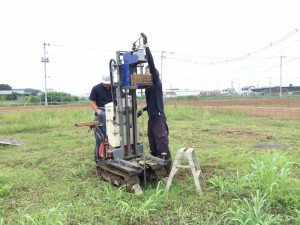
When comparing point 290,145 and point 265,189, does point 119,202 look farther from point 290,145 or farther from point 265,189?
point 290,145

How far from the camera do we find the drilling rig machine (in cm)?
339

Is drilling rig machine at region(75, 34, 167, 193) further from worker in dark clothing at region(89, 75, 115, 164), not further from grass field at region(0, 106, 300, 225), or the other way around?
worker in dark clothing at region(89, 75, 115, 164)

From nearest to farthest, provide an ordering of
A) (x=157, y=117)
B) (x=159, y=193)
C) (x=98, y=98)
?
(x=159, y=193) < (x=157, y=117) < (x=98, y=98)

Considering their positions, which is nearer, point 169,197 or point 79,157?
point 169,197

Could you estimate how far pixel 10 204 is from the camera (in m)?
3.14

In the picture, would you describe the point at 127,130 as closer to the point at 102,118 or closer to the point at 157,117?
the point at 157,117

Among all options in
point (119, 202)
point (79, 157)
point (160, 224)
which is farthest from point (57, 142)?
point (160, 224)

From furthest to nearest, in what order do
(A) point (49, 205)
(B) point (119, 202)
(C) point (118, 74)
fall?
(C) point (118, 74)
(A) point (49, 205)
(B) point (119, 202)

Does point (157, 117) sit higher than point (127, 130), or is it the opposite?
point (157, 117)

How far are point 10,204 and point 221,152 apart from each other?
3.51m

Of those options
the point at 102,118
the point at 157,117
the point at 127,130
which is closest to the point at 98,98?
the point at 102,118

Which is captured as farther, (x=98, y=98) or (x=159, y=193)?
(x=98, y=98)

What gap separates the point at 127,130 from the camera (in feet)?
12.3

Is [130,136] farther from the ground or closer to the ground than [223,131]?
farther from the ground
